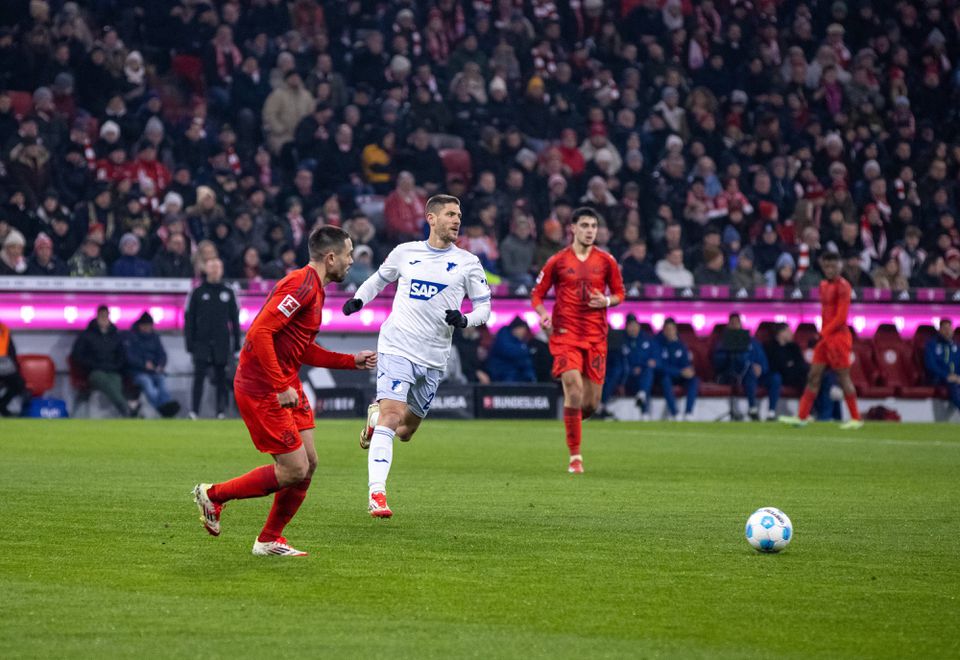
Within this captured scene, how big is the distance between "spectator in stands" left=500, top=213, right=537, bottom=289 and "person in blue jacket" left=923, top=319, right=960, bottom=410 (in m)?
7.29

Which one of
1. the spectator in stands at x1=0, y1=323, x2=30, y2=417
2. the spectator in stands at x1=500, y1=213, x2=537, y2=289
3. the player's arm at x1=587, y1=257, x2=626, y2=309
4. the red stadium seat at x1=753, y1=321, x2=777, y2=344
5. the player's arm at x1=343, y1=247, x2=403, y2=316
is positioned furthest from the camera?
the red stadium seat at x1=753, y1=321, x2=777, y2=344

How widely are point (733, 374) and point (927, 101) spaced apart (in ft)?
Answer: 35.8

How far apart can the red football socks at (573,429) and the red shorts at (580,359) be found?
42 cm

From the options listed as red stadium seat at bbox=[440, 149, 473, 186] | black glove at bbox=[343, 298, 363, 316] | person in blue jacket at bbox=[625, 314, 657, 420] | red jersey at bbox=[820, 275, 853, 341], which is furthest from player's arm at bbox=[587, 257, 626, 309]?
red stadium seat at bbox=[440, 149, 473, 186]

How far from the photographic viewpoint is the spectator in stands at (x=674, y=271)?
85.9ft

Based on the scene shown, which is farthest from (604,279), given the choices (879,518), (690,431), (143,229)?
(143,229)

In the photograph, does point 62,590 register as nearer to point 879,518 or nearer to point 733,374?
point 879,518

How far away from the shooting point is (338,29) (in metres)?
28.6

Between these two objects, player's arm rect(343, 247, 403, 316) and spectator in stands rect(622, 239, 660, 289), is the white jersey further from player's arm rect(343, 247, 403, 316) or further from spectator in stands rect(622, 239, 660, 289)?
spectator in stands rect(622, 239, 660, 289)

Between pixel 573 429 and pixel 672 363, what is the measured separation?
10.8 metres

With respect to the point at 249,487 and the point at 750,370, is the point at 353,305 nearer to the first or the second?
the point at 249,487

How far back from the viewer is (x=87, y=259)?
2262 cm

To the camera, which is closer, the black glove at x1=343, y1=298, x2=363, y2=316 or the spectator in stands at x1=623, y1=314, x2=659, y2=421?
the black glove at x1=343, y1=298, x2=363, y2=316

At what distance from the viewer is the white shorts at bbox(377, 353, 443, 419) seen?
10.9 meters
